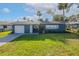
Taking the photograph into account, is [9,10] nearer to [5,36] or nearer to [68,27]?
[5,36]

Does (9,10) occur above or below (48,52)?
above

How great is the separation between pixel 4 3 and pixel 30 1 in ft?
1.68

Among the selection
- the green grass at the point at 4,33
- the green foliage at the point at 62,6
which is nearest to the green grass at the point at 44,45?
the green grass at the point at 4,33

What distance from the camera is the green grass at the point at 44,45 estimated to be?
15.5ft

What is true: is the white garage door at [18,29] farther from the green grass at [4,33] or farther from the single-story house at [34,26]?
the green grass at [4,33]

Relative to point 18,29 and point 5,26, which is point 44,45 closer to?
point 18,29

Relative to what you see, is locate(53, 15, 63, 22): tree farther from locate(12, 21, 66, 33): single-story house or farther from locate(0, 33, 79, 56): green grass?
locate(0, 33, 79, 56): green grass

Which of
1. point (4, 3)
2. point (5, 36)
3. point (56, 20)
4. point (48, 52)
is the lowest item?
point (48, 52)

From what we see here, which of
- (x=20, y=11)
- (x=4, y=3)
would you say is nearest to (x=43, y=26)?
(x=20, y=11)

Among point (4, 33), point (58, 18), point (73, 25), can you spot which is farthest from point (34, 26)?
point (73, 25)

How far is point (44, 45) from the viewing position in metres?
4.74

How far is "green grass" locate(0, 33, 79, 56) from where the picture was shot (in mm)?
4734

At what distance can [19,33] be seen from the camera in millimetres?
4863

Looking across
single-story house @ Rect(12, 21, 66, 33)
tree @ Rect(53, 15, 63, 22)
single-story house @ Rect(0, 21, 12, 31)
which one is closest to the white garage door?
single-story house @ Rect(12, 21, 66, 33)
